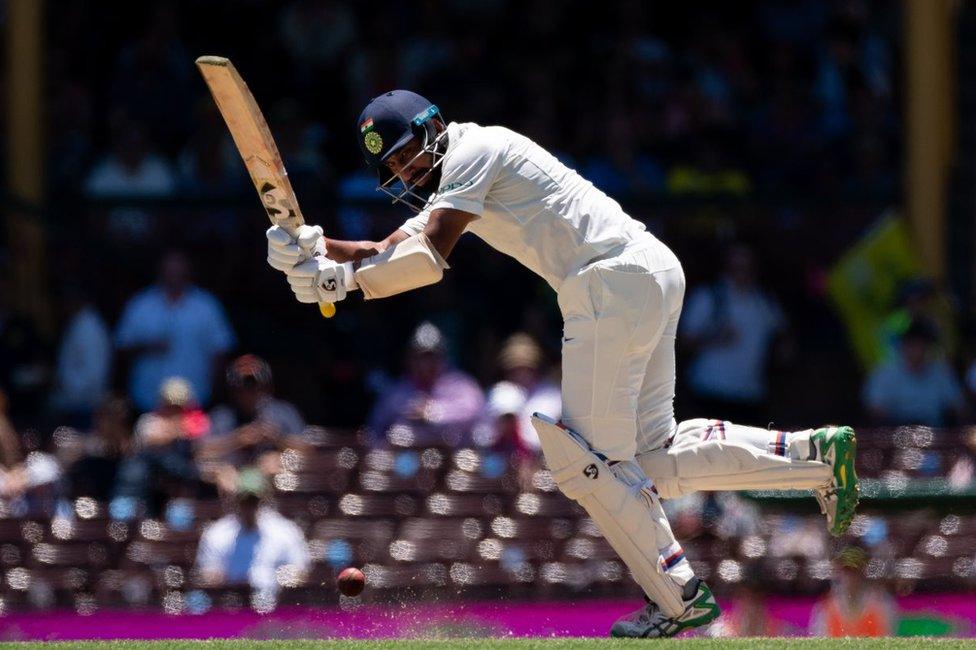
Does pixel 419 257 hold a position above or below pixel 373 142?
below

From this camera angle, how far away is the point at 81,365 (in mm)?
11633

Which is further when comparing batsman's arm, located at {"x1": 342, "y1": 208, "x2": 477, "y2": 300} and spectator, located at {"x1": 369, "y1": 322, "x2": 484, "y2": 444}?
spectator, located at {"x1": 369, "y1": 322, "x2": 484, "y2": 444}

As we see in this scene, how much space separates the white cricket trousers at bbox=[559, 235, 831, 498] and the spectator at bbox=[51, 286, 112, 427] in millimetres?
5743

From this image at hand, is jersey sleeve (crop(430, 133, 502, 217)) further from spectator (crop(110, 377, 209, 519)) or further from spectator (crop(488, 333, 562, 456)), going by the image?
spectator (crop(110, 377, 209, 519))

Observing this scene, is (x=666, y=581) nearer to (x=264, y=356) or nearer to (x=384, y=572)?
(x=384, y=572)

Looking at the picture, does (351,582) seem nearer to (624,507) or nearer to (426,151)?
(624,507)

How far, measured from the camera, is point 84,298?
11.9 metres

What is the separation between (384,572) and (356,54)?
4985mm

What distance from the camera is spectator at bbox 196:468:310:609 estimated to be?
357 inches

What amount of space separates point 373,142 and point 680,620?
194 centimetres

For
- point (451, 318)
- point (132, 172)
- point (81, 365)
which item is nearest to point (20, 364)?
point (81, 365)

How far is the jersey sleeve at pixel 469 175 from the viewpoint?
20.5 ft

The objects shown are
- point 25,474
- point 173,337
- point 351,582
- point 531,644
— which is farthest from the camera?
point 173,337

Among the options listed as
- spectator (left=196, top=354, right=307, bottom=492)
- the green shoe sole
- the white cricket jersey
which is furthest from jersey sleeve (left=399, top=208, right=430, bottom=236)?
spectator (left=196, top=354, right=307, bottom=492)
